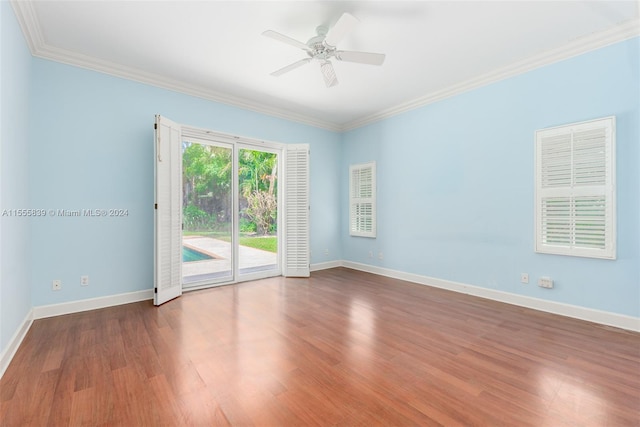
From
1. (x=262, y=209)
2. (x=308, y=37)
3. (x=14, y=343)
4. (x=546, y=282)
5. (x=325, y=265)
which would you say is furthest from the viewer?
(x=325, y=265)

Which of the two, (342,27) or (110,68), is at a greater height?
(110,68)

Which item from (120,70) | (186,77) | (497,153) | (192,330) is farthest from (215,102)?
(497,153)

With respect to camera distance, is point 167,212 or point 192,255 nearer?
point 167,212

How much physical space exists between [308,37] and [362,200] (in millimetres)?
3196

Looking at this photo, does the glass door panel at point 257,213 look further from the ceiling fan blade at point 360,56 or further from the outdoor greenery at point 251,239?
the ceiling fan blade at point 360,56

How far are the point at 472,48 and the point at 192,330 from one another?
425cm

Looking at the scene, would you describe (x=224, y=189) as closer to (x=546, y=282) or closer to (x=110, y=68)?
(x=110, y=68)

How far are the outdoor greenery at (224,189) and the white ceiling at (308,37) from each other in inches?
39.3

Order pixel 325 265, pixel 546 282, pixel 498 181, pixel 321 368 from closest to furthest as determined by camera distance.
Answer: pixel 321 368 → pixel 546 282 → pixel 498 181 → pixel 325 265

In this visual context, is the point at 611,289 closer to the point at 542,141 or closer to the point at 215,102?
the point at 542,141

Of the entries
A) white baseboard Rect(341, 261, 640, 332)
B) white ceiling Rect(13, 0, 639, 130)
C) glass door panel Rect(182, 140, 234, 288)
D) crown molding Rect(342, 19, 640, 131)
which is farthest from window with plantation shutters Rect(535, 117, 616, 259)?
glass door panel Rect(182, 140, 234, 288)

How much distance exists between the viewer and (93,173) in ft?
10.9

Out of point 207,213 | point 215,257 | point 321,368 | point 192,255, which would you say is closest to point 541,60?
point 321,368

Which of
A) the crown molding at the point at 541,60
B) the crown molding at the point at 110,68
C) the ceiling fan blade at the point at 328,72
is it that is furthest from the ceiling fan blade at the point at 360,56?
the crown molding at the point at 110,68
